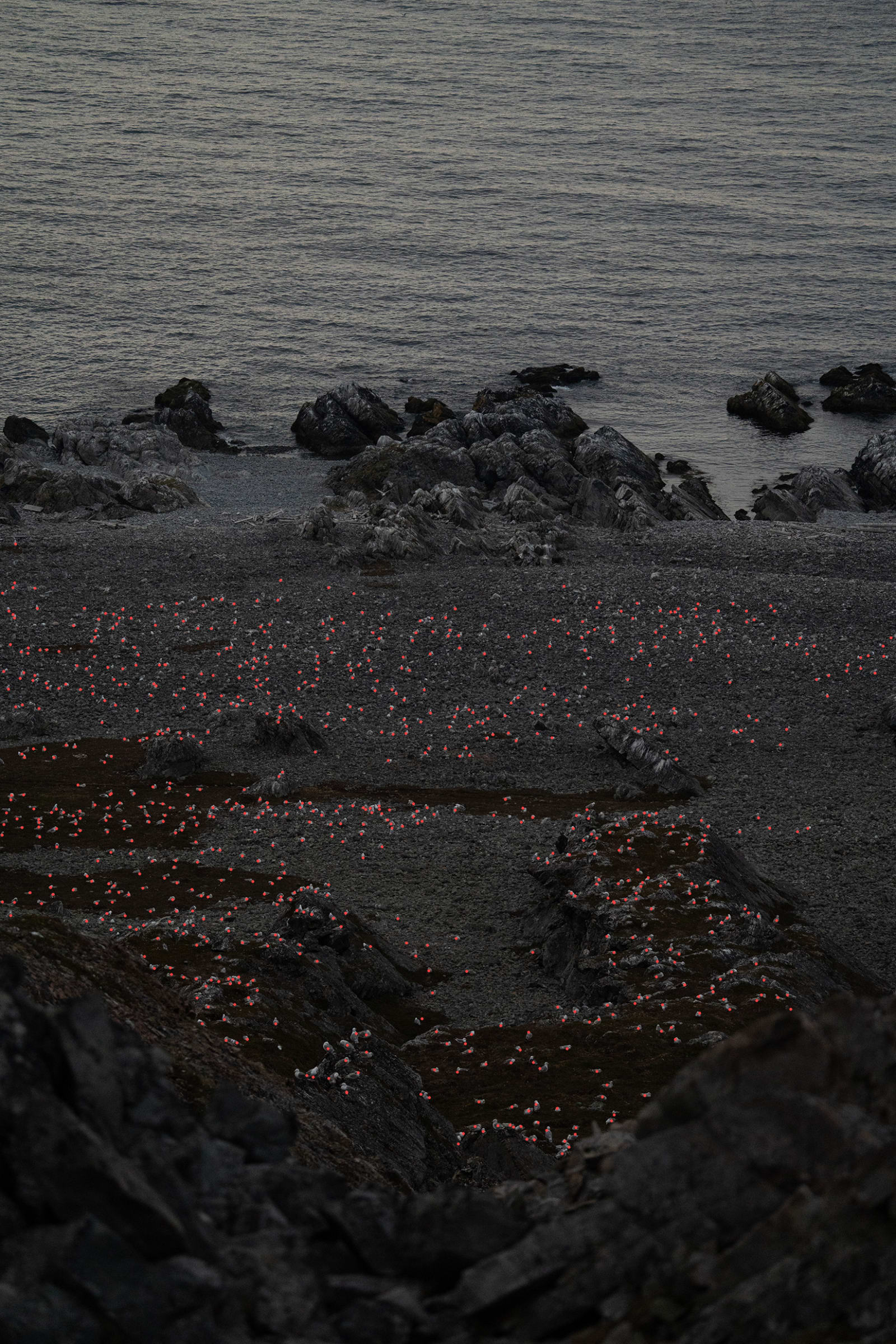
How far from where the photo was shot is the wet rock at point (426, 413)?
346ft

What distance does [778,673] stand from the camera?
62062 millimetres

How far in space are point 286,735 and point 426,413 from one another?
2360 inches

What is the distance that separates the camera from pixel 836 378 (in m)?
117

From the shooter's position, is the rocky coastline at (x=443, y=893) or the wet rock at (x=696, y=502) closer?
the rocky coastline at (x=443, y=893)

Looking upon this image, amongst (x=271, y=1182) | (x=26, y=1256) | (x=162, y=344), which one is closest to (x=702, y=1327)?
(x=271, y=1182)

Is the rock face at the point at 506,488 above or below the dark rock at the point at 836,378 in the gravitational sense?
below

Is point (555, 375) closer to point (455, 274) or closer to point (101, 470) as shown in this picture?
point (455, 274)

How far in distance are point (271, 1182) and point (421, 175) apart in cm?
19183

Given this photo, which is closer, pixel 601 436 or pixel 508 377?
pixel 601 436

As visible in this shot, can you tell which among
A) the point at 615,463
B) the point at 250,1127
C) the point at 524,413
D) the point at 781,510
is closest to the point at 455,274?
the point at 524,413

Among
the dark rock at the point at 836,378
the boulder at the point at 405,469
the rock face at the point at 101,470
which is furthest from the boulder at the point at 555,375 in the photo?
the rock face at the point at 101,470

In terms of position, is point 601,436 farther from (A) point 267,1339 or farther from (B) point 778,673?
(A) point 267,1339

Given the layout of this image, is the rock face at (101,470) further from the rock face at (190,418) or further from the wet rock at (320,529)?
the wet rock at (320,529)

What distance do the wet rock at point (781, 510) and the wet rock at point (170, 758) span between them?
171ft
